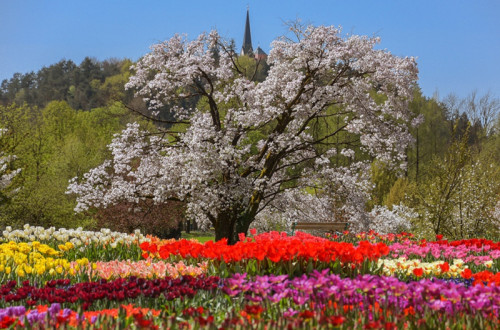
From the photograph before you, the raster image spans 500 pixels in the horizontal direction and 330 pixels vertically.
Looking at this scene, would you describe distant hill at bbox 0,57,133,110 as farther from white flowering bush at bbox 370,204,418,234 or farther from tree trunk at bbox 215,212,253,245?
tree trunk at bbox 215,212,253,245

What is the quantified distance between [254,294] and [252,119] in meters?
11.4

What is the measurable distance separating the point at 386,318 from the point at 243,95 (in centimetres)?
1325

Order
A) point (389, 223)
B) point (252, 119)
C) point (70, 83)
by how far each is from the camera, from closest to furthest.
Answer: point (252, 119)
point (389, 223)
point (70, 83)

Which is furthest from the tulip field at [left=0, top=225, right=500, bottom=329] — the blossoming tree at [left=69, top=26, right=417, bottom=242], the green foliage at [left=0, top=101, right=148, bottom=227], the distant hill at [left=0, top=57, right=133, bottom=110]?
the distant hill at [left=0, top=57, right=133, bottom=110]

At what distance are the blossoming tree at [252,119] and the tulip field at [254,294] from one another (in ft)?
26.6

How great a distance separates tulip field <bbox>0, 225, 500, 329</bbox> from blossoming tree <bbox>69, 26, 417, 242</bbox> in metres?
8.11

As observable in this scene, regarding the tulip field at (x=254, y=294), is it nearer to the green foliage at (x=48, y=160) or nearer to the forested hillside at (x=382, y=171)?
the forested hillside at (x=382, y=171)

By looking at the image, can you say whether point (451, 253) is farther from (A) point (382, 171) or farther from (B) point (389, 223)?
(A) point (382, 171)

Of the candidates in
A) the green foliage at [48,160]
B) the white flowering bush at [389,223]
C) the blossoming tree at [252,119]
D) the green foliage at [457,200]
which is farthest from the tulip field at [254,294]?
the white flowering bush at [389,223]

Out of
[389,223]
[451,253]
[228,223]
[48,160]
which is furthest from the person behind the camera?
[48,160]

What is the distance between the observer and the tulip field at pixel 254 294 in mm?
3445

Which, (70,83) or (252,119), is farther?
(70,83)

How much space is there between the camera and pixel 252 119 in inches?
620

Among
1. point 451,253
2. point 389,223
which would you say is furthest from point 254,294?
point 389,223
